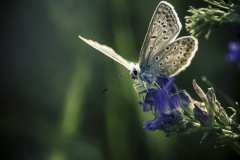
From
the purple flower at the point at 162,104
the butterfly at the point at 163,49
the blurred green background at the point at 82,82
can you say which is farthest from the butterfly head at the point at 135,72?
the blurred green background at the point at 82,82

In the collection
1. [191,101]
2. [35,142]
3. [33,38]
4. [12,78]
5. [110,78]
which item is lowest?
[191,101]

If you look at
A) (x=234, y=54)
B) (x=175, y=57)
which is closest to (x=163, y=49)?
(x=175, y=57)

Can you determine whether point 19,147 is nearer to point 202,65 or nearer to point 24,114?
point 24,114

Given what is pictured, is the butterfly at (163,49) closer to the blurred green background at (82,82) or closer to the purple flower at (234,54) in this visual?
the purple flower at (234,54)

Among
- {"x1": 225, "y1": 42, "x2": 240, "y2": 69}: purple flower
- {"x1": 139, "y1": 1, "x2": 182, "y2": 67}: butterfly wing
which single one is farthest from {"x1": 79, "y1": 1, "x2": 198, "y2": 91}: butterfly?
{"x1": 225, "y1": 42, "x2": 240, "y2": 69}: purple flower

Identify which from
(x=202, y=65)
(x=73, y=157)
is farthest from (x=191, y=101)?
(x=202, y=65)

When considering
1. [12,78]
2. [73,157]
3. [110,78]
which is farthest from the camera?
[12,78]
